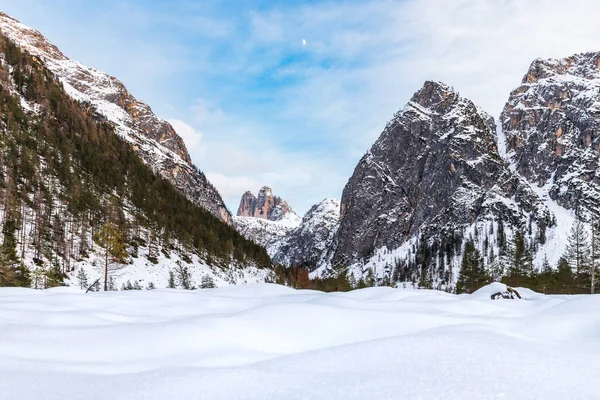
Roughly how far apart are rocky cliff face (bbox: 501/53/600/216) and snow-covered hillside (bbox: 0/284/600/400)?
184 metres

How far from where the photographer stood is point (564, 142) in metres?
172

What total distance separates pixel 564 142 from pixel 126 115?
21186 cm

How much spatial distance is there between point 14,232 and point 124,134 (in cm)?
10578

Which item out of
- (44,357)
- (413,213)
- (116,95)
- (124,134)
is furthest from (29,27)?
(44,357)

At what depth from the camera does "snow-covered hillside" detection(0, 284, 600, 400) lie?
288cm

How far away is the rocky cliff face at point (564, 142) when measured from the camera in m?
155

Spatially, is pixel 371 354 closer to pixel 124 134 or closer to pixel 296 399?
pixel 296 399

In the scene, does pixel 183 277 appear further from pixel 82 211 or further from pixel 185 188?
pixel 185 188

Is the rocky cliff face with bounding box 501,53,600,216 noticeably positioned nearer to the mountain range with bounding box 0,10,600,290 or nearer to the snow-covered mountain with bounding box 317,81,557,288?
the mountain range with bounding box 0,10,600,290

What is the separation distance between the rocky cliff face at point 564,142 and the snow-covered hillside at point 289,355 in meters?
184

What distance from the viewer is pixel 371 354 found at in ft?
13.2

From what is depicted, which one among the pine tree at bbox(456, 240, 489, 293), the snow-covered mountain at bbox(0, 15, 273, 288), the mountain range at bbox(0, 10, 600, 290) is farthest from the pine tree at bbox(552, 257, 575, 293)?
the snow-covered mountain at bbox(0, 15, 273, 288)

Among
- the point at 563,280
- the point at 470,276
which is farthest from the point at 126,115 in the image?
the point at 563,280

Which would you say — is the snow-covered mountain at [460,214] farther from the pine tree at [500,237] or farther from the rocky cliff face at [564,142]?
the rocky cliff face at [564,142]
